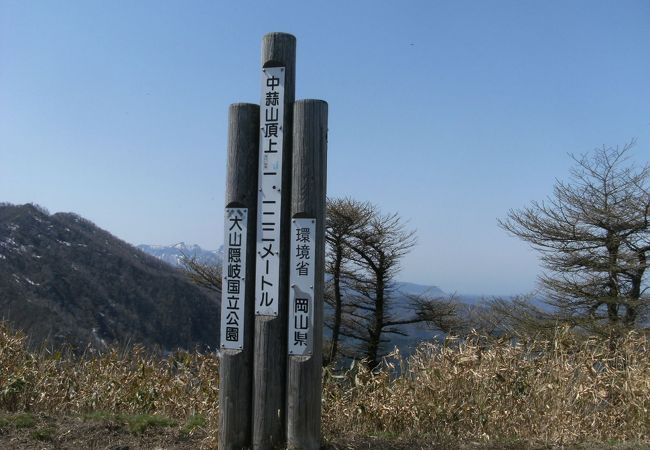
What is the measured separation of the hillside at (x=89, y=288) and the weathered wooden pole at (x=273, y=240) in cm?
2667

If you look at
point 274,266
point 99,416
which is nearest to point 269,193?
point 274,266

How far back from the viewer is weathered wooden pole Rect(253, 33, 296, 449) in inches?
126

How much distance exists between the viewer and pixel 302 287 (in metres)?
3.19

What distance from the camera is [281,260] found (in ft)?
10.7

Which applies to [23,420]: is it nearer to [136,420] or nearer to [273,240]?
[136,420]

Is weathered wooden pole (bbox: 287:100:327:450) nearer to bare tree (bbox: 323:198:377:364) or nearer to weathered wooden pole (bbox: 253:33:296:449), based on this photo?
weathered wooden pole (bbox: 253:33:296:449)

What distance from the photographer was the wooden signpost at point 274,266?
3.18 m

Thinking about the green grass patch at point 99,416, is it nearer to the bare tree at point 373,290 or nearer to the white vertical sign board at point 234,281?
the white vertical sign board at point 234,281

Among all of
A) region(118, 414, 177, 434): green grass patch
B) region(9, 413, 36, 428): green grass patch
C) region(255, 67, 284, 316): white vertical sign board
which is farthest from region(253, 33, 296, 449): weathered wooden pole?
region(9, 413, 36, 428): green grass patch

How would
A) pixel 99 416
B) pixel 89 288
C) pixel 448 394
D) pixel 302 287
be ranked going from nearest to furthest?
pixel 302 287
pixel 99 416
pixel 448 394
pixel 89 288

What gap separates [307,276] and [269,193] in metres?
0.51

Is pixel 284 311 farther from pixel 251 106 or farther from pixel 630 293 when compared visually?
pixel 630 293

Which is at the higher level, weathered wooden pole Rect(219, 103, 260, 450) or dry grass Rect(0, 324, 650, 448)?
weathered wooden pole Rect(219, 103, 260, 450)

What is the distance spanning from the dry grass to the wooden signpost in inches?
14.8
